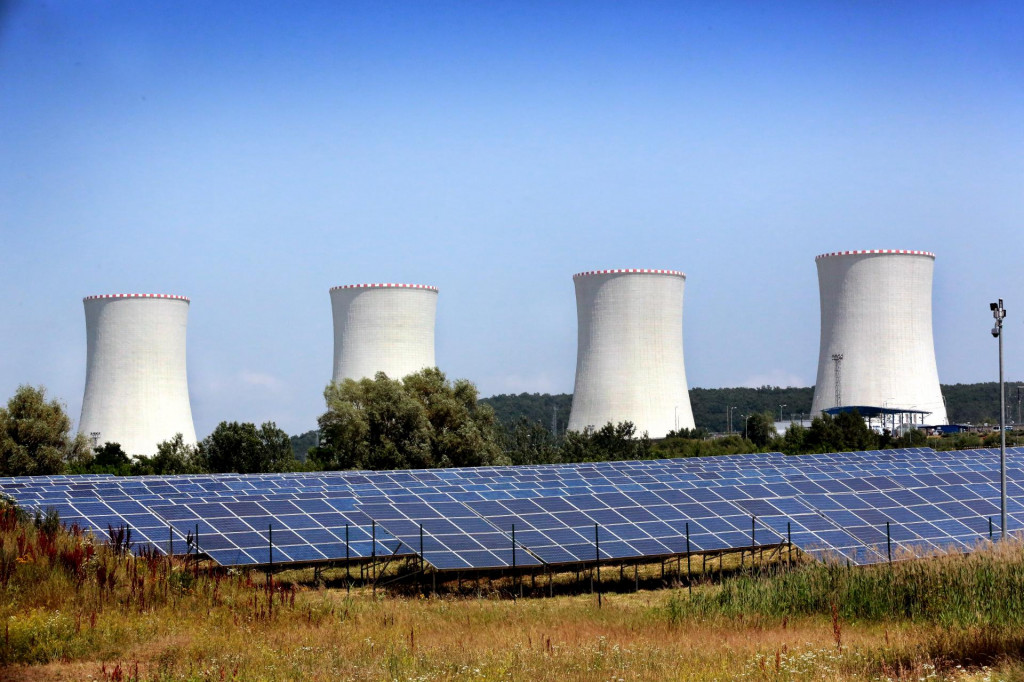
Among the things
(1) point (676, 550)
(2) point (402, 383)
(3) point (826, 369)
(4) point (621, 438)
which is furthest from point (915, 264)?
(1) point (676, 550)

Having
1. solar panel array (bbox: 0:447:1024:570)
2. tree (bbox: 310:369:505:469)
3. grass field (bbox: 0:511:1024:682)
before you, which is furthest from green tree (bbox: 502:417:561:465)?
grass field (bbox: 0:511:1024:682)

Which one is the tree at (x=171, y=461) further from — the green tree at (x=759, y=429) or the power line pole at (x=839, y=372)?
the green tree at (x=759, y=429)

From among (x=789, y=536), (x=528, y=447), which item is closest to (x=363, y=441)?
(x=528, y=447)

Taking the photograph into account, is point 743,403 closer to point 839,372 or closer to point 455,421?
point 839,372

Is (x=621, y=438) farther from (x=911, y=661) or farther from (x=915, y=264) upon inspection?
(x=911, y=661)

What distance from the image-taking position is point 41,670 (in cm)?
863

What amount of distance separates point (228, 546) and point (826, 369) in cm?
3289

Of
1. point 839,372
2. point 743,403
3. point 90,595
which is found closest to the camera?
point 90,595

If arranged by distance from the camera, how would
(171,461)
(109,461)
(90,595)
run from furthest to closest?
(109,461)
(171,461)
(90,595)

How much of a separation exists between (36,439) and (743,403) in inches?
2960

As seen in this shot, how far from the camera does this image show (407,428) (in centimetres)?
3681

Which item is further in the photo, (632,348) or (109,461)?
(632,348)

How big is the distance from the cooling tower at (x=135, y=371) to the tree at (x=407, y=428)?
5246 millimetres

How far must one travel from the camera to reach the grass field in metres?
8.78
